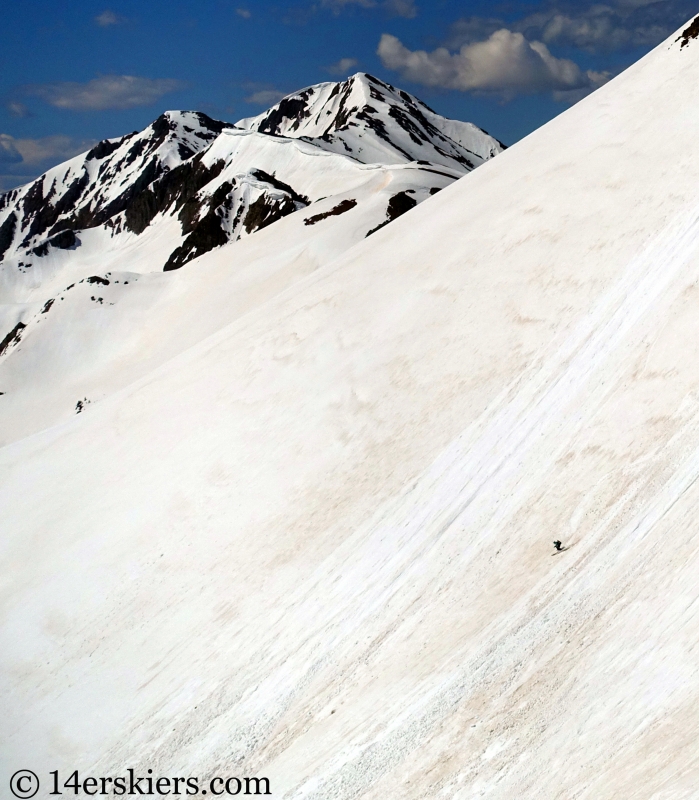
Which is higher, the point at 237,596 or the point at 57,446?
the point at 57,446

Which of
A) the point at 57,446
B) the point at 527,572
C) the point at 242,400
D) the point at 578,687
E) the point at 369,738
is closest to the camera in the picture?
the point at 578,687

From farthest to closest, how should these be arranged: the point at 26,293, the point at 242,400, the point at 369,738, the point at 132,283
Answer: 1. the point at 26,293
2. the point at 132,283
3. the point at 242,400
4. the point at 369,738

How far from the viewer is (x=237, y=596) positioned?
18406mm

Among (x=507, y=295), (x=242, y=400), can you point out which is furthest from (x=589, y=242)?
(x=242, y=400)

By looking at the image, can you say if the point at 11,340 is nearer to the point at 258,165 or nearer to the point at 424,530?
the point at 258,165

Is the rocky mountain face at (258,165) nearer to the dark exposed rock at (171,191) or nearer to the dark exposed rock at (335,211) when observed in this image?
the dark exposed rock at (171,191)

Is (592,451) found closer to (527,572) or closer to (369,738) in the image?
(527,572)

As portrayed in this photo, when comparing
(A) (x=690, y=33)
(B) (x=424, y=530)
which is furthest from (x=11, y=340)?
(B) (x=424, y=530)

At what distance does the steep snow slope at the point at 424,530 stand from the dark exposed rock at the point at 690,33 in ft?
2.10

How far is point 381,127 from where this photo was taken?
139500 millimetres


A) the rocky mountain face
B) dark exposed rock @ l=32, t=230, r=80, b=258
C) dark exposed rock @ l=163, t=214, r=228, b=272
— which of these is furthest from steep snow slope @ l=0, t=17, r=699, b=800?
dark exposed rock @ l=32, t=230, r=80, b=258

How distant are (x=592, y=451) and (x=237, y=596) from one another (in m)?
9.28

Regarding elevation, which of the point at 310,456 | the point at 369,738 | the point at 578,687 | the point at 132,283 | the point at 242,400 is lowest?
the point at 578,687

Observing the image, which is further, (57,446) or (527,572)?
(57,446)
